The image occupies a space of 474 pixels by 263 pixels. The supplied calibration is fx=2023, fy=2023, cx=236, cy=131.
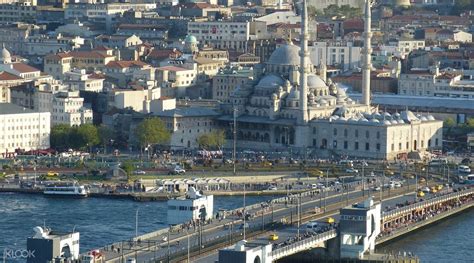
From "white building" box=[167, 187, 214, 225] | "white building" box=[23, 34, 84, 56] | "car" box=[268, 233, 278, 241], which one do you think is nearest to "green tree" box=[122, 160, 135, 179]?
"white building" box=[167, 187, 214, 225]

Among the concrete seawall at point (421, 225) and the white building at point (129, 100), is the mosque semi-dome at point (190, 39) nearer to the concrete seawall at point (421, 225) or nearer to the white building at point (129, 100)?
the white building at point (129, 100)

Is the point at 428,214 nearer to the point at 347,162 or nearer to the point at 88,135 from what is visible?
the point at 347,162

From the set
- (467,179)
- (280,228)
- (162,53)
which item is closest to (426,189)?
(467,179)

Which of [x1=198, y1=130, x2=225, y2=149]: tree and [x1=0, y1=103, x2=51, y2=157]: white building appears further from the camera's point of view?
[x1=198, y1=130, x2=225, y2=149]: tree

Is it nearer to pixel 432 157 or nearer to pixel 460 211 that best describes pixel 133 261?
pixel 460 211

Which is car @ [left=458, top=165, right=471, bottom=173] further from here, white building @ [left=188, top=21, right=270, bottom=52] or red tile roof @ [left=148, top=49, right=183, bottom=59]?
white building @ [left=188, top=21, right=270, bottom=52]

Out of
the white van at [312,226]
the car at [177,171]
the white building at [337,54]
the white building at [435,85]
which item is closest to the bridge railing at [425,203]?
the white van at [312,226]

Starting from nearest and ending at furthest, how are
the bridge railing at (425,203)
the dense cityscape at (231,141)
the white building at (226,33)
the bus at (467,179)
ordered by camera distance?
the dense cityscape at (231,141) < the bridge railing at (425,203) < the bus at (467,179) < the white building at (226,33)
